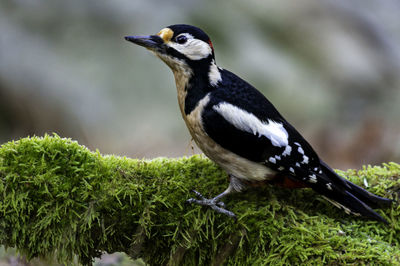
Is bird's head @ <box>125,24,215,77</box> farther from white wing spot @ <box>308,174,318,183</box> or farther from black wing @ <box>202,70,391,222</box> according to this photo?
white wing spot @ <box>308,174,318,183</box>

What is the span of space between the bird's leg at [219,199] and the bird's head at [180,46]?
82cm

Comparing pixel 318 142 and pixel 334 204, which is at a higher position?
pixel 318 142

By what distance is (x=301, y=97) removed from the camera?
694cm

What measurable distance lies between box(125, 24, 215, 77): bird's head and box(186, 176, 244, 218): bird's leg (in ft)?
2.69

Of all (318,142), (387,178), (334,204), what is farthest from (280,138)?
(318,142)

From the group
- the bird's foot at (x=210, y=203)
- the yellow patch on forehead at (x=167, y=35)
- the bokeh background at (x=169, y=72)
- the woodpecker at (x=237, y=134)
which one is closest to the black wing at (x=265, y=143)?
the woodpecker at (x=237, y=134)

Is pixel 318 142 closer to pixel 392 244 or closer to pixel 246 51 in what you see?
pixel 246 51

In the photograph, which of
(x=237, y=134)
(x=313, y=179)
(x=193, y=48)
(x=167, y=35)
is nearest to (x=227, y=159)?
(x=237, y=134)

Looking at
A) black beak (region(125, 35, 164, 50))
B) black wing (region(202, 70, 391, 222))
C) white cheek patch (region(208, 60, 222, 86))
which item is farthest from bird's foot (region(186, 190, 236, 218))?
black beak (region(125, 35, 164, 50))

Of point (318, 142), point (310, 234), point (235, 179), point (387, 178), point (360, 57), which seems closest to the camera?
point (310, 234)

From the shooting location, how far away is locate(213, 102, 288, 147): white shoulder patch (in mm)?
2605

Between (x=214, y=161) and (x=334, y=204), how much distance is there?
0.86 m

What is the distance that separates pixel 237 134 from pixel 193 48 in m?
0.66

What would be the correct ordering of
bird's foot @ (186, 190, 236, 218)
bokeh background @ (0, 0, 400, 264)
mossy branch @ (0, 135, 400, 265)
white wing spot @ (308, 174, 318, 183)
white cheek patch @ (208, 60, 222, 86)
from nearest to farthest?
mossy branch @ (0, 135, 400, 265) < bird's foot @ (186, 190, 236, 218) < white wing spot @ (308, 174, 318, 183) < white cheek patch @ (208, 60, 222, 86) < bokeh background @ (0, 0, 400, 264)
